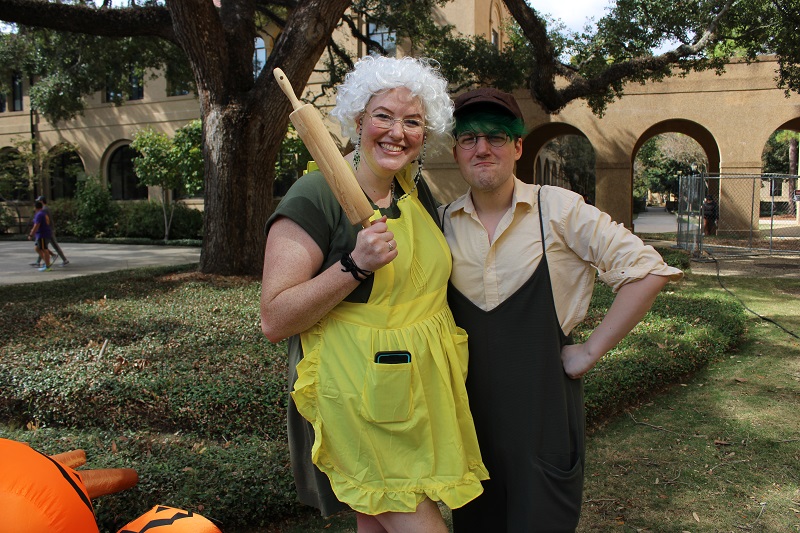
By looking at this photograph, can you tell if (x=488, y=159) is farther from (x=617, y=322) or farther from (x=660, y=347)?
(x=660, y=347)

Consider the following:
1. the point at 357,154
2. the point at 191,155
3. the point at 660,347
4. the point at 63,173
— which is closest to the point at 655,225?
the point at 191,155

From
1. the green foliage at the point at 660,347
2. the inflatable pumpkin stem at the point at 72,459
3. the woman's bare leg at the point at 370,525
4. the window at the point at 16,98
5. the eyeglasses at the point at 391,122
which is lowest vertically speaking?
the green foliage at the point at 660,347

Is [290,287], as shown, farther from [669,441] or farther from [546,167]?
[546,167]

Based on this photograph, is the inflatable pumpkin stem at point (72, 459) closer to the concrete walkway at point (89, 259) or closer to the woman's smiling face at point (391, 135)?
the woman's smiling face at point (391, 135)

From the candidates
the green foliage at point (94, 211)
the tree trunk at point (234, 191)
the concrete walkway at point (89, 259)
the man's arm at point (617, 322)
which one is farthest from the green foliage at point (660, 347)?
the green foliage at point (94, 211)

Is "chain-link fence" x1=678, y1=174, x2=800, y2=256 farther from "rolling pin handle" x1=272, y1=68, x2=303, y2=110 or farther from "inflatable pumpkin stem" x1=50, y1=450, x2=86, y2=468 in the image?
"rolling pin handle" x1=272, y1=68, x2=303, y2=110

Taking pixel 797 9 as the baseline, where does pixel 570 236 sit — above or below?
below

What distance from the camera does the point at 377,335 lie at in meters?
1.81

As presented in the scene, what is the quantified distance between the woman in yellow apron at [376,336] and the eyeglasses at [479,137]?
7.3 inches

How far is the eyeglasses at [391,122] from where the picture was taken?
193 centimetres

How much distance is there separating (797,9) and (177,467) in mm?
12585

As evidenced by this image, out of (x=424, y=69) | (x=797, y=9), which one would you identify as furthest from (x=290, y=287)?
(x=797, y=9)

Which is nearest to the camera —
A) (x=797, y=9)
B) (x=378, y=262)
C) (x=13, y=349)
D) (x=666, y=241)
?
(x=378, y=262)

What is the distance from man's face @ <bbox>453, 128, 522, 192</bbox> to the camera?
80.8 inches
